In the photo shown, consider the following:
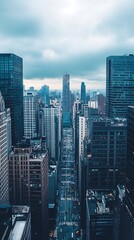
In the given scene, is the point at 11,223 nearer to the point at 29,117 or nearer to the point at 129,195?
the point at 129,195

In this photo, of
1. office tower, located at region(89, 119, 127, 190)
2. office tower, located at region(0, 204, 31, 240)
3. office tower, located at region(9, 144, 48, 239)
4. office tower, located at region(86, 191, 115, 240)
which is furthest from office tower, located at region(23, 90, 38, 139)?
office tower, located at region(0, 204, 31, 240)

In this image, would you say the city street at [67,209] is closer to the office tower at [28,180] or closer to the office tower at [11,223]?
the office tower at [28,180]

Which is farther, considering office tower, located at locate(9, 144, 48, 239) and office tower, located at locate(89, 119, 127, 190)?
office tower, located at locate(89, 119, 127, 190)

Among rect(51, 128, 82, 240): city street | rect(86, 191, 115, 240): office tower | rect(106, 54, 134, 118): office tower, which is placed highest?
rect(106, 54, 134, 118): office tower

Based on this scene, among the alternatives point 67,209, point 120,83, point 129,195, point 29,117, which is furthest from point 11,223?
point 29,117

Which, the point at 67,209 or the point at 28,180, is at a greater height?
the point at 28,180

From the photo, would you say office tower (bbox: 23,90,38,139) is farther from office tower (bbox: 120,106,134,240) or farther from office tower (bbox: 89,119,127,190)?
office tower (bbox: 120,106,134,240)
